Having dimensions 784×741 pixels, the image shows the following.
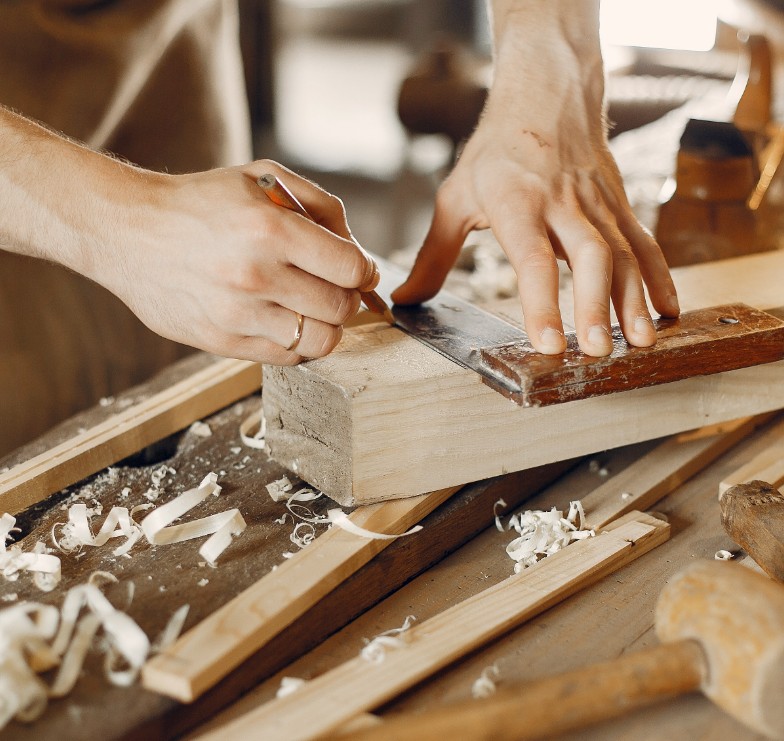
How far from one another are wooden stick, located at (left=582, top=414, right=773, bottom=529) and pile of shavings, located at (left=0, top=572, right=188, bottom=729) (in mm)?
583

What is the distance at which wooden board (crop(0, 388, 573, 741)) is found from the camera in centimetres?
76

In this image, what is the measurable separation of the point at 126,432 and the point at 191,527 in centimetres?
28

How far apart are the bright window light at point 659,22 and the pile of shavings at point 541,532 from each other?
5.07 meters

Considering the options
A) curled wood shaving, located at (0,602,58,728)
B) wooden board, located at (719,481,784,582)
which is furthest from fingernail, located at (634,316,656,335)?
curled wood shaving, located at (0,602,58,728)

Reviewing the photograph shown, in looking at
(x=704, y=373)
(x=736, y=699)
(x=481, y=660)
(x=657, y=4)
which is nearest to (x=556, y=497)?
(x=704, y=373)

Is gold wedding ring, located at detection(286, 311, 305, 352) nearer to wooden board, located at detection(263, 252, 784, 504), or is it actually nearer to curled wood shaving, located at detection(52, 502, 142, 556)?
wooden board, located at detection(263, 252, 784, 504)

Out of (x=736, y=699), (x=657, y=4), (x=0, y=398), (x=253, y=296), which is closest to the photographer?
(x=736, y=699)

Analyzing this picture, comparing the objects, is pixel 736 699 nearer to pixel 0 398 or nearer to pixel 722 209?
pixel 722 209

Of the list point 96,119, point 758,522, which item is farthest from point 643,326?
point 96,119

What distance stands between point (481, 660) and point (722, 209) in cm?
107

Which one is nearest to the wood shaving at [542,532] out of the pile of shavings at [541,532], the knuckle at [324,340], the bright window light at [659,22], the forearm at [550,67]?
the pile of shavings at [541,532]

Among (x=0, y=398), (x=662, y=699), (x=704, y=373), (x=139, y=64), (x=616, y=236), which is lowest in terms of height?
(x=0, y=398)

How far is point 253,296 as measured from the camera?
0.96m

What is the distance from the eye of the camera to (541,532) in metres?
1.08
